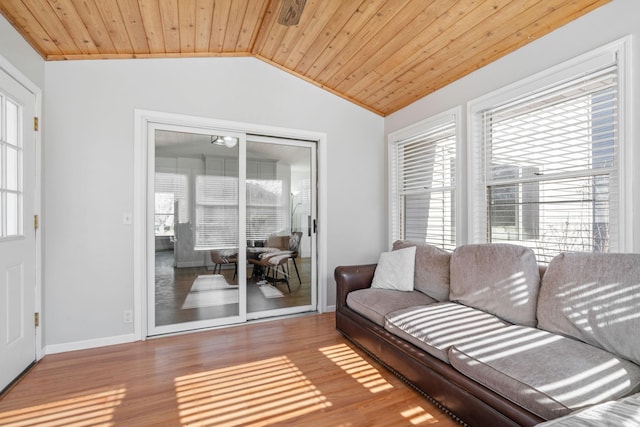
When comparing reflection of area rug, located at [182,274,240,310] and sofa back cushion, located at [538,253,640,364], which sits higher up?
sofa back cushion, located at [538,253,640,364]

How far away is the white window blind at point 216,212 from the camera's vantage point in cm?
315

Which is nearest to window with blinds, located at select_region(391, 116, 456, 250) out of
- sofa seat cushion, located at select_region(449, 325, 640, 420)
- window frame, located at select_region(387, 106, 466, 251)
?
window frame, located at select_region(387, 106, 466, 251)

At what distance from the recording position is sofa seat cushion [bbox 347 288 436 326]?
244 cm

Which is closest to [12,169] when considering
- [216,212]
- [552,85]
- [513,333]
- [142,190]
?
[142,190]

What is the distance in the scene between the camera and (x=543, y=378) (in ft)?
4.33

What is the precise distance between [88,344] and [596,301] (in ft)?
12.4

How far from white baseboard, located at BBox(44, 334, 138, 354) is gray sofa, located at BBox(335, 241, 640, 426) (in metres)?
2.09

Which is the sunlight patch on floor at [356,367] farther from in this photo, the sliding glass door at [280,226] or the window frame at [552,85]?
the window frame at [552,85]

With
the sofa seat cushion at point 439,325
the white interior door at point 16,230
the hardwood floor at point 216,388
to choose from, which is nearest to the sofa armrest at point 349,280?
the hardwood floor at point 216,388

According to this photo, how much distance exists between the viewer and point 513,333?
69.6 inches

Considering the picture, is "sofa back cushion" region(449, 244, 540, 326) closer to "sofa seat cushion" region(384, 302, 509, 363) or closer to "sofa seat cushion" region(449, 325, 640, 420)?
"sofa seat cushion" region(384, 302, 509, 363)

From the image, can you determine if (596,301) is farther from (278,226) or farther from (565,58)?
(278,226)

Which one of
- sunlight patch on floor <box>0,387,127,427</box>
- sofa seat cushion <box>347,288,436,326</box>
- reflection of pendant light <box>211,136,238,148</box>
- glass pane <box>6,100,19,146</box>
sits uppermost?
reflection of pendant light <box>211,136,238,148</box>

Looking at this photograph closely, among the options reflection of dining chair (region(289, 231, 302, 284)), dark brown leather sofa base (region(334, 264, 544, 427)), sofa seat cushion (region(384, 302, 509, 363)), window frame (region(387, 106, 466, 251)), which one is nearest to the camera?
dark brown leather sofa base (region(334, 264, 544, 427))
